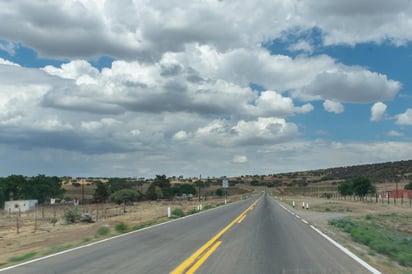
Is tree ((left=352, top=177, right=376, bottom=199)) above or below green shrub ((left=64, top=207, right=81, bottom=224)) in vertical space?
above

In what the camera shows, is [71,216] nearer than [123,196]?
Yes

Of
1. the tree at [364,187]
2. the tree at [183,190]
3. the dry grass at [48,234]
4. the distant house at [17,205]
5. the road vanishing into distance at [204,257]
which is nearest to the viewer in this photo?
the road vanishing into distance at [204,257]

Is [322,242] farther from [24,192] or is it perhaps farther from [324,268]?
[24,192]

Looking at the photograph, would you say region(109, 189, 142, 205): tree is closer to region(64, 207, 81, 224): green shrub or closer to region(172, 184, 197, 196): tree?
region(172, 184, 197, 196): tree

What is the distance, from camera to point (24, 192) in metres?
93.5

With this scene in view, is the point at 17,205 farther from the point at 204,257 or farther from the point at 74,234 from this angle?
the point at 204,257

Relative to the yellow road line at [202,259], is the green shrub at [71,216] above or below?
below

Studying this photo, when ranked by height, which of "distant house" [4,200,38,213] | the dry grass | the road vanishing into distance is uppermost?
the road vanishing into distance

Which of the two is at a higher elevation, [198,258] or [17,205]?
[198,258]

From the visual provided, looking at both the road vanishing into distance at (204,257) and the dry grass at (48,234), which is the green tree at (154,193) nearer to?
the dry grass at (48,234)

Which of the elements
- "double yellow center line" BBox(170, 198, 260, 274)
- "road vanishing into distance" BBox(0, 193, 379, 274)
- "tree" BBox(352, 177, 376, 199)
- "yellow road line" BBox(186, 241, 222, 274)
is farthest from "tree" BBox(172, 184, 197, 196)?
"yellow road line" BBox(186, 241, 222, 274)

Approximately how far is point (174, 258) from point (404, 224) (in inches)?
1092

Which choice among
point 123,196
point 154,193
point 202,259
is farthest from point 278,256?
point 154,193

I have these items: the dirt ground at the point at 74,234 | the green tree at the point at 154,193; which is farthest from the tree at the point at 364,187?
the green tree at the point at 154,193
